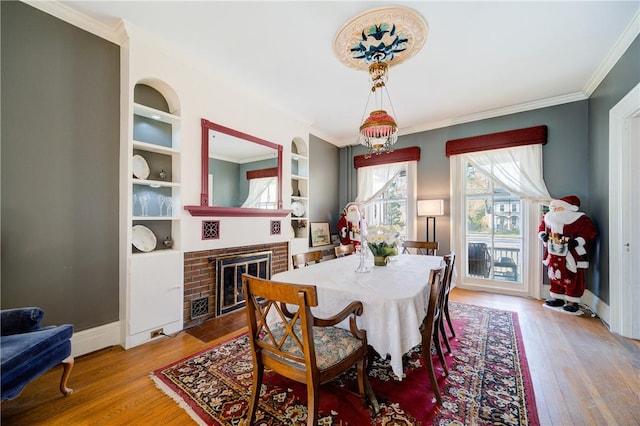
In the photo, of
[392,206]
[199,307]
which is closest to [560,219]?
[392,206]

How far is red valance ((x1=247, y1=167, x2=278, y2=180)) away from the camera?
3.46 m

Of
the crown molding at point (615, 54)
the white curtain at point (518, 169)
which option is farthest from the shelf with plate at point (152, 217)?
the white curtain at point (518, 169)

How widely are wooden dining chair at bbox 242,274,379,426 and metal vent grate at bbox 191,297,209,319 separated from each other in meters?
1.61

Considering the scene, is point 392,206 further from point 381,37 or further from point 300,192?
point 381,37

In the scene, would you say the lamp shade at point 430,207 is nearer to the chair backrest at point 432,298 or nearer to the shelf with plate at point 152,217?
the chair backrest at point 432,298

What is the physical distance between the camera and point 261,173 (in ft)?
11.9

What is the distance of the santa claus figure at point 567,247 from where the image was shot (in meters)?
3.01

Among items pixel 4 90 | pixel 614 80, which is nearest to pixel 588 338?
pixel 614 80

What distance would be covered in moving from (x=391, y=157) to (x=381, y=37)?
275cm

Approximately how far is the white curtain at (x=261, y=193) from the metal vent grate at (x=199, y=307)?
124cm

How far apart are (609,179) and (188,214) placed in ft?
15.0

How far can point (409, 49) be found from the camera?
8.00 feet

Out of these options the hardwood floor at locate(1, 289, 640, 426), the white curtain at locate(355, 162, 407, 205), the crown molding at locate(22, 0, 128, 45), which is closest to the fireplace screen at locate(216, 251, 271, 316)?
the hardwood floor at locate(1, 289, 640, 426)

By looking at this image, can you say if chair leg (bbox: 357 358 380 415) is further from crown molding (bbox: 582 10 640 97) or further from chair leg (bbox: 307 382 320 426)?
crown molding (bbox: 582 10 640 97)
